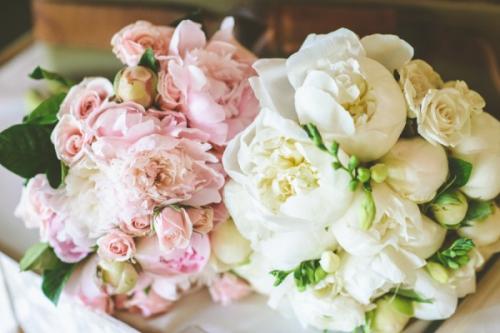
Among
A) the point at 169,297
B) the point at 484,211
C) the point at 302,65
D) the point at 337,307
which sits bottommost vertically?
the point at 169,297

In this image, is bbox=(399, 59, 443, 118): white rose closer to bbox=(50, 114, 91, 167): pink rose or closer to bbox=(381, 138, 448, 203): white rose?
bbox=(381, 138, 448, 203): white rose

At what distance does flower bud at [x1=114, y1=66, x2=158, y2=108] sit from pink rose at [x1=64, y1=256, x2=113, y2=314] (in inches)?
8.3

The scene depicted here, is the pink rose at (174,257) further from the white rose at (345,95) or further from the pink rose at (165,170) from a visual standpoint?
the white rose at (345,95)

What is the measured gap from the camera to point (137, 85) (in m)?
0.67

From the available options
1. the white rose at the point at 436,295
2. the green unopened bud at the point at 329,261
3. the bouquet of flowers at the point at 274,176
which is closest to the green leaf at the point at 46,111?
the bouquet of flowers at the point at 274,176

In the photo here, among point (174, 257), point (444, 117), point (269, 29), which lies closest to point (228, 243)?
point (174, 257)

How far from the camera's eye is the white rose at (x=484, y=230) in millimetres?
651

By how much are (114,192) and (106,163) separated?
0.10ft

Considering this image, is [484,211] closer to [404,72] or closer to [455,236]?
[455,236]

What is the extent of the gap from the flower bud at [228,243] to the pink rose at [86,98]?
19cm

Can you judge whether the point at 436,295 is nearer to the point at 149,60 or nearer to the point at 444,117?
the point at 444,117

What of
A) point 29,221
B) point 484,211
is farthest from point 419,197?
point 29,221

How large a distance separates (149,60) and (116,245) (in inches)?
8.1

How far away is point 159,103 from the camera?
69cm
